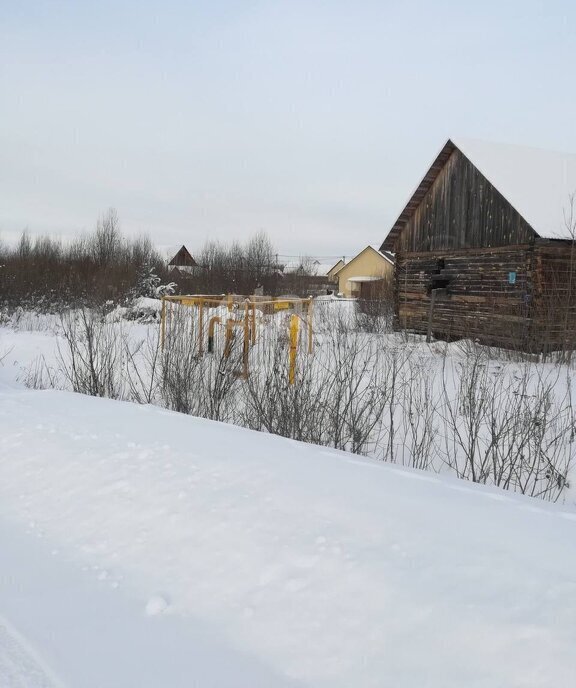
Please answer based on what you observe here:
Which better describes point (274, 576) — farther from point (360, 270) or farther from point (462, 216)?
point (360, 270)

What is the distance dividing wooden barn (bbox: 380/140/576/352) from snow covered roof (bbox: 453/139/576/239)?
0.11 feet

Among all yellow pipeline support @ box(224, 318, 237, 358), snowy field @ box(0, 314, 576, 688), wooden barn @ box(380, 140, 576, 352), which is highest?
wooden barn @ box(380, 140, 576, 352)

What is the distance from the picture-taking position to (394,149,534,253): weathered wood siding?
1425 cm

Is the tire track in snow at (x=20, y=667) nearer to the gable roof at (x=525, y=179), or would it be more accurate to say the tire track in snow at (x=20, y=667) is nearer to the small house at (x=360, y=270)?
the gable roof at (x=525, y=179)

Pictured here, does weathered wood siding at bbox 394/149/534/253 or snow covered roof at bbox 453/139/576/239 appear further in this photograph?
weathered wood siding at bbox 394/149/534/253

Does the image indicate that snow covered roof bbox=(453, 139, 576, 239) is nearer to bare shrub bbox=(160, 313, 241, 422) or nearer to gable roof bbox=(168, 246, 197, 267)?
bare shrub bbox=(160, 313, 241, 422)

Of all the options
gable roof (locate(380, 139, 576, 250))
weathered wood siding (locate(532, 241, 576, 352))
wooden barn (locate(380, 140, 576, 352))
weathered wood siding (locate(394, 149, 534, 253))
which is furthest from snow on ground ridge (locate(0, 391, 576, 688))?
weathered wood siding (locate(394, 149, 534, 253))

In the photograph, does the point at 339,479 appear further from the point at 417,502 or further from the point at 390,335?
the point at 390,335

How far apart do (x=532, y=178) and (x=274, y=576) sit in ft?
50.5

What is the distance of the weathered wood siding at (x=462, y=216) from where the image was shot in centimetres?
1425

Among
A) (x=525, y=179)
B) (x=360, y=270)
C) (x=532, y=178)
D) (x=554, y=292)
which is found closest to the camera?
(x=554, y=292)

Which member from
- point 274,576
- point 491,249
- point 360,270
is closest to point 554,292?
point 491,249

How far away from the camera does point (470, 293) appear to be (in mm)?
15539

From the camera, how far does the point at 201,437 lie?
431 cm
